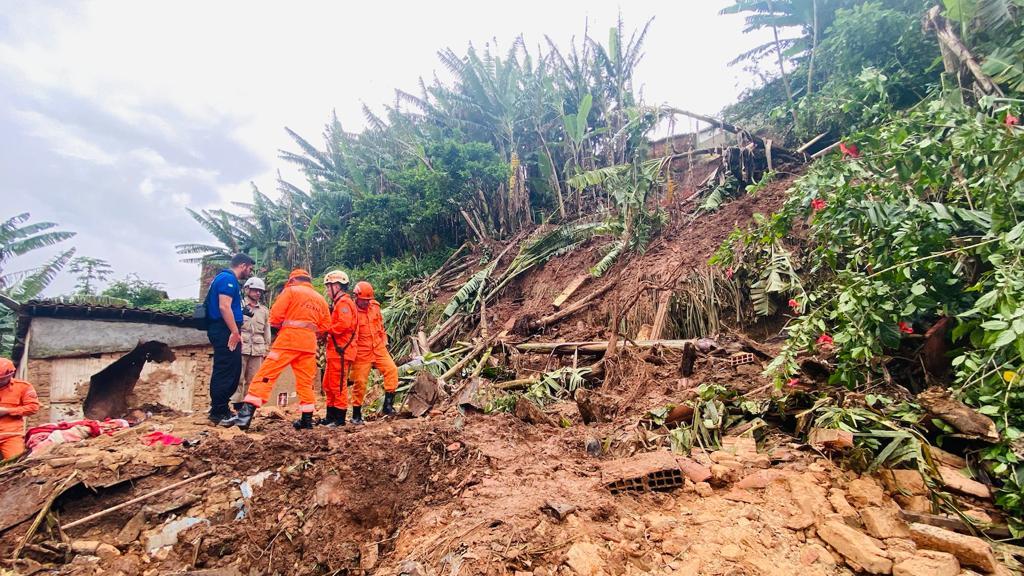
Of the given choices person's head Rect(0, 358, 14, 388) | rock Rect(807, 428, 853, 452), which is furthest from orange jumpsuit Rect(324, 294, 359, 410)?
rock Rect(807, 428, 853, 452)

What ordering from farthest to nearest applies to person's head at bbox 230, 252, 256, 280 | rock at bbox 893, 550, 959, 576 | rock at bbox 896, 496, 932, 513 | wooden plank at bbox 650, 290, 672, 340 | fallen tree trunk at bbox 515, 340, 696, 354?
wooden plank at bbox 650, 290, 672, 340
fallen tree trunk at bbox 515, 340, 696, 354
person's head at bbox 230, 252, 256, 280
rock at bbox 896, 496, 932, 513
rock at bbox 893, 550, 959, 576

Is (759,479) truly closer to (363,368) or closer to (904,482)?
(904,482)

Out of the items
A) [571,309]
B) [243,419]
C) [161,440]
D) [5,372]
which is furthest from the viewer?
[571,309]

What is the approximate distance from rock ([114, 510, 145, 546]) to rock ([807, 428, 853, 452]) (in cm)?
405

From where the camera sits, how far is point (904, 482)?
241 cm

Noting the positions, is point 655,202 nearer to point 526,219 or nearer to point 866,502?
point 526,219

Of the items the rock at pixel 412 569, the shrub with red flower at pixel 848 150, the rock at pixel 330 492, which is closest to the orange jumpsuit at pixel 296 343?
the rock at pixel 330 492

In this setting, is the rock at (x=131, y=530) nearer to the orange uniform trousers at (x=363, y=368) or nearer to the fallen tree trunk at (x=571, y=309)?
the orange uniform trousers at (x=363, y=368)

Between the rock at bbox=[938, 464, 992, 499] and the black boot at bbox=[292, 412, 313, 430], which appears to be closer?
the rock at bbox=[938, 464, 992, 499]

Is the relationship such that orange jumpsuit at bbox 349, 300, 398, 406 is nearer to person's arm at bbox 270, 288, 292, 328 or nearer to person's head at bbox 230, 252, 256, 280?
person's arm at bbox 270, 288, 292, 328

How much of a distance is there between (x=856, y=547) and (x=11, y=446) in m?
5.79

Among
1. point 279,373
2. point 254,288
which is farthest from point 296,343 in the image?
point 254,288

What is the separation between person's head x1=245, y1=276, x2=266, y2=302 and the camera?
5219mm

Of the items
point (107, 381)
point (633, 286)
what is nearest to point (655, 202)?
point (633, 286)
